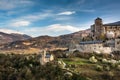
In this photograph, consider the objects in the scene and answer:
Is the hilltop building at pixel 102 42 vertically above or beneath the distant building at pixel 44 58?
above

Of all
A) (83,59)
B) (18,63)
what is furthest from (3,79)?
(83,59)

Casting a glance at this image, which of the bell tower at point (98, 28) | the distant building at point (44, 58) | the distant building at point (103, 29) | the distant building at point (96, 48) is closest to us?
the distant building at point (44, 58)

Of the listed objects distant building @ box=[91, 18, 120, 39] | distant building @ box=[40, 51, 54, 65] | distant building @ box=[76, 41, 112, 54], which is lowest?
distant building @ box=[40, 51, 54, 65]

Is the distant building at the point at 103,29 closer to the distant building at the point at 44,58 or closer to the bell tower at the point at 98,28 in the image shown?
the bell tower at the point at 98,28

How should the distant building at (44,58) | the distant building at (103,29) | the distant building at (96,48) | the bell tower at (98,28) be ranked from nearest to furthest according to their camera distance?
the distant building at (44,58) → the distant building at (96,48) → the distant building at (103,29) → the bell tower at (98,28)

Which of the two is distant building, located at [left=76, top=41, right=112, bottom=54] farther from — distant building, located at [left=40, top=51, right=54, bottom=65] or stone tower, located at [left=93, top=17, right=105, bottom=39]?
distant building, located at [left=40, top=51, right=54, bottom=65]

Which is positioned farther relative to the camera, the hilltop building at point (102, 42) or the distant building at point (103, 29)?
the distant building at point (103, 29)

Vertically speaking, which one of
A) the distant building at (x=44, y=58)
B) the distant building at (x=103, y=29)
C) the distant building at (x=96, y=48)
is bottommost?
the distant building at (x=44, y=58)

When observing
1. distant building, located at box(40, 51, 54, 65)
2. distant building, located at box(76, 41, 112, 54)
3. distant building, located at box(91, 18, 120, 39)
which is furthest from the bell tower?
distant building, located at box(40, 51, 54, 65)

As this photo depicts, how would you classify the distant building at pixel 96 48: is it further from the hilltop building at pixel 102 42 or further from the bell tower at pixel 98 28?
the bell tower at pixel 98 28

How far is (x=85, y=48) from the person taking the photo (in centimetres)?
7956

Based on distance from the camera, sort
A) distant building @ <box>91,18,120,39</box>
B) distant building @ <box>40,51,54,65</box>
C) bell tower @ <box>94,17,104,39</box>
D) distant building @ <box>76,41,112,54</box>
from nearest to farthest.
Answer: distant building @ <box>40,51,54,65</box>, distant building @ <box>76,41,112,54</box>, distant building @ <box>91,18,120,39</box>, bell tower @ <box>94,17,104,39</box>

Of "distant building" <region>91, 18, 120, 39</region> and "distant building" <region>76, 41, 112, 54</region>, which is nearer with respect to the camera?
"distant building" <region>76, 41, 112, 54</region>

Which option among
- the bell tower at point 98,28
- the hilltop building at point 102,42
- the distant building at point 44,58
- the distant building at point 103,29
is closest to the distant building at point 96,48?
the hilltop building at point 102,42
